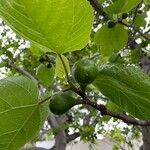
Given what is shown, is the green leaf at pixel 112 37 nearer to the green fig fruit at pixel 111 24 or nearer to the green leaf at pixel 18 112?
the green fig fruit at pixel 111 24

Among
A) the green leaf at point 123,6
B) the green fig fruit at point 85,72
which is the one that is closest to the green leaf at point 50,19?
the green fig fruit at point 85,72

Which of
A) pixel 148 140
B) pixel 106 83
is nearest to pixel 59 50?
pixel 106 83

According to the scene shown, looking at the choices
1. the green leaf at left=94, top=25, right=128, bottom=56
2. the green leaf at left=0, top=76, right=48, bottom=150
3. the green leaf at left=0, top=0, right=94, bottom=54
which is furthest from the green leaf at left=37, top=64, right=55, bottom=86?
the green leaf at left=0, top=0, right=94, bottom=54

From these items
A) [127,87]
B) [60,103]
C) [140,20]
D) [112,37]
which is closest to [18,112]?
[60,103]

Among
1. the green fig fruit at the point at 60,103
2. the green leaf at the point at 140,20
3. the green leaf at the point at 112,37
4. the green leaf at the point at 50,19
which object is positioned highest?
the green leaf at the point at 140,20

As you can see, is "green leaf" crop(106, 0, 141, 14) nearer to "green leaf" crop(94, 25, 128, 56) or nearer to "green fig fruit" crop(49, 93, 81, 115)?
"green leaf" crop(94, 25, 128, 56)

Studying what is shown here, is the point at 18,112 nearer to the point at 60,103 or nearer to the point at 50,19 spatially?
the point at 60,103

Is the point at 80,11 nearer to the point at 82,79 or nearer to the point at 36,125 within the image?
the point at 82,79
